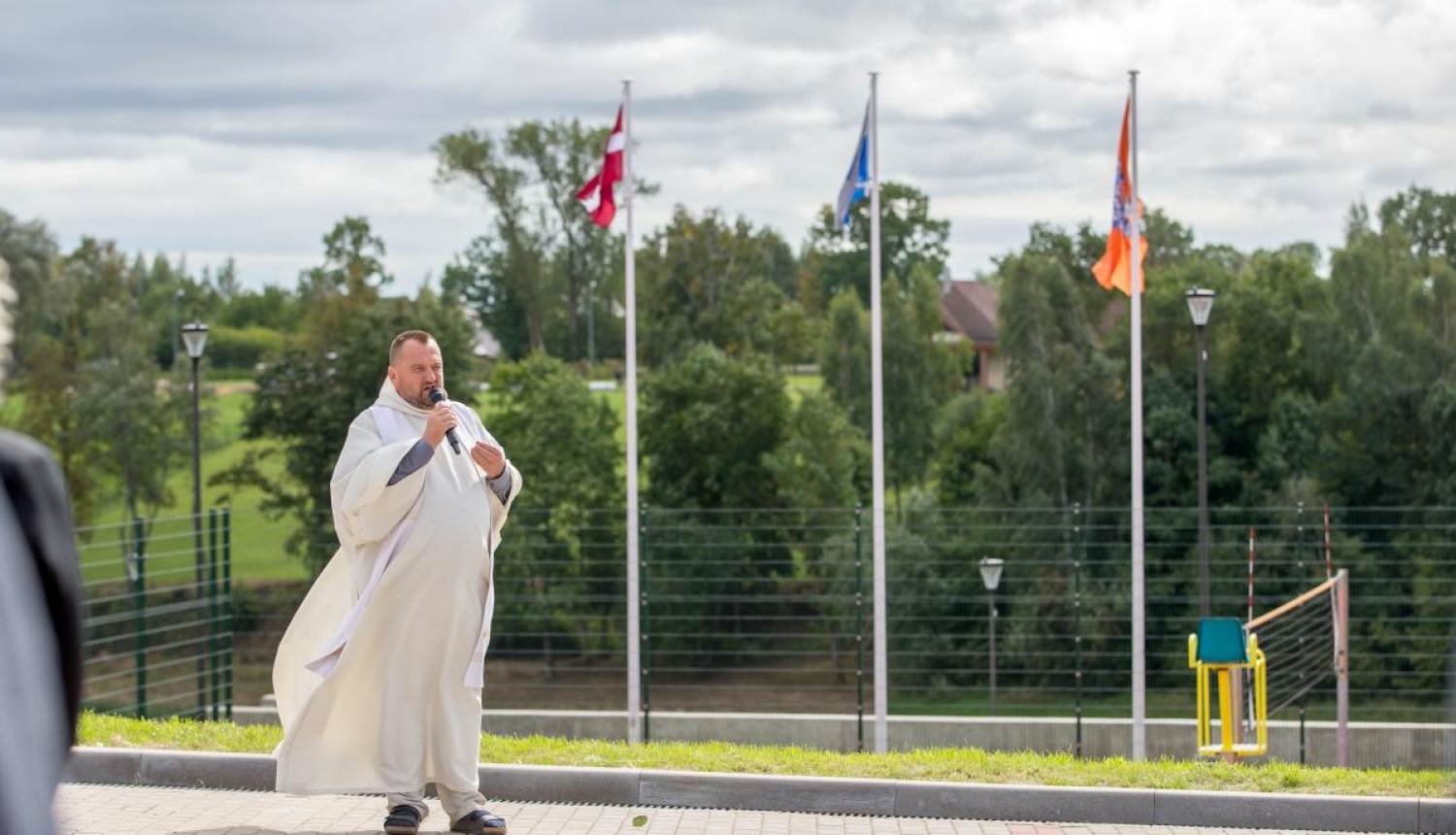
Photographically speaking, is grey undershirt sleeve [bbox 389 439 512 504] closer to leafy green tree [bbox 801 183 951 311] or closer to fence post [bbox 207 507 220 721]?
fence post [bbox 207 507 220 721]

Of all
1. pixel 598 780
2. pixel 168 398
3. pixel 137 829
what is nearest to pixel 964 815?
pixel 598 780

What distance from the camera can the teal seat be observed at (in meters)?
10.3

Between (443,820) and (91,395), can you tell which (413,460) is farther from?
(91,395)

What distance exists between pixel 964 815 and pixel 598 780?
1565 mm

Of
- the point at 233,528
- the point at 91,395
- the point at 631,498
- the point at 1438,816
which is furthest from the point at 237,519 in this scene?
the point at 1438,816

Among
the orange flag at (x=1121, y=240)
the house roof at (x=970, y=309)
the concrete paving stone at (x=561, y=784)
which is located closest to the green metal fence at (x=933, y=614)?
the orange flag at (x=1121, y=240)

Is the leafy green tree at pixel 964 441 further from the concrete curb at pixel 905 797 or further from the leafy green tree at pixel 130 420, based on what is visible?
the concrete curb at pixel 905 797

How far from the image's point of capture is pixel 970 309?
7919 cm

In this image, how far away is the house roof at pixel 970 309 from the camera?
76250 millimetres

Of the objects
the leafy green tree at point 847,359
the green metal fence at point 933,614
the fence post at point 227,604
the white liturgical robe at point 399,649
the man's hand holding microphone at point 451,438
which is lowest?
the green metal fence at point 933,614

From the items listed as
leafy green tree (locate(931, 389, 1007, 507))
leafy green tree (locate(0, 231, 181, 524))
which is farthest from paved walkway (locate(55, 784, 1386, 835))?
leafy green tree (locate(0, 231, 181, 524))

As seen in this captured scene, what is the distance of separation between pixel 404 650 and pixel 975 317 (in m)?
73.0

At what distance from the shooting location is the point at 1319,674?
63.0 feet

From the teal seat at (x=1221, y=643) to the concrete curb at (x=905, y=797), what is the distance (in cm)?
272
